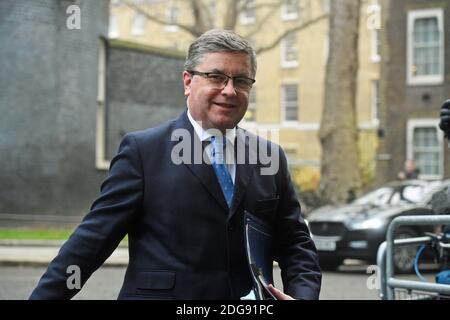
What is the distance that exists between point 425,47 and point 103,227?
30.7 meters

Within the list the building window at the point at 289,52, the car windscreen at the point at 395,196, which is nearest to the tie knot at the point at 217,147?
the car windscreen at the point at 395,196

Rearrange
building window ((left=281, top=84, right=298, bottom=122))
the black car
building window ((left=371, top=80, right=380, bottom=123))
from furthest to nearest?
building window ((left=281, top=84, right=298, bottom=122)) < building window ((left=371, top=80, right=380, bottom=123)) < the black car

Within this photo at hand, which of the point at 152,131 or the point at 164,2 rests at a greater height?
the point at 164,2

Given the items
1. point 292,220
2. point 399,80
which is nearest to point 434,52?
point 399,80

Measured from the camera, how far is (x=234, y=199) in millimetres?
3045

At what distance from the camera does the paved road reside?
440 inches

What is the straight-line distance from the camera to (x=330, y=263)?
51.0ft

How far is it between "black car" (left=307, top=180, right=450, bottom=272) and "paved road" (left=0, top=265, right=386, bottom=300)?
367mm

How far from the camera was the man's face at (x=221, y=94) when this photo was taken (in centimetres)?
302

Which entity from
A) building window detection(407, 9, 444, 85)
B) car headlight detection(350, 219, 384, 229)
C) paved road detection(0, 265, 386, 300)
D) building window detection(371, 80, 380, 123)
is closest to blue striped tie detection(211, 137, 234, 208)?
paved road detection(0, 265, 386, 300)

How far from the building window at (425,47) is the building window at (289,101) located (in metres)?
19.3

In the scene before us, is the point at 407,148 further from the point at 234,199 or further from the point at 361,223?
the point at 234,199

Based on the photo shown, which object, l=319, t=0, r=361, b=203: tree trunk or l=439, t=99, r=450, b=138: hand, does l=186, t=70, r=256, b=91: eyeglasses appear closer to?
l=439, t=99, r=450, b=138: hand
